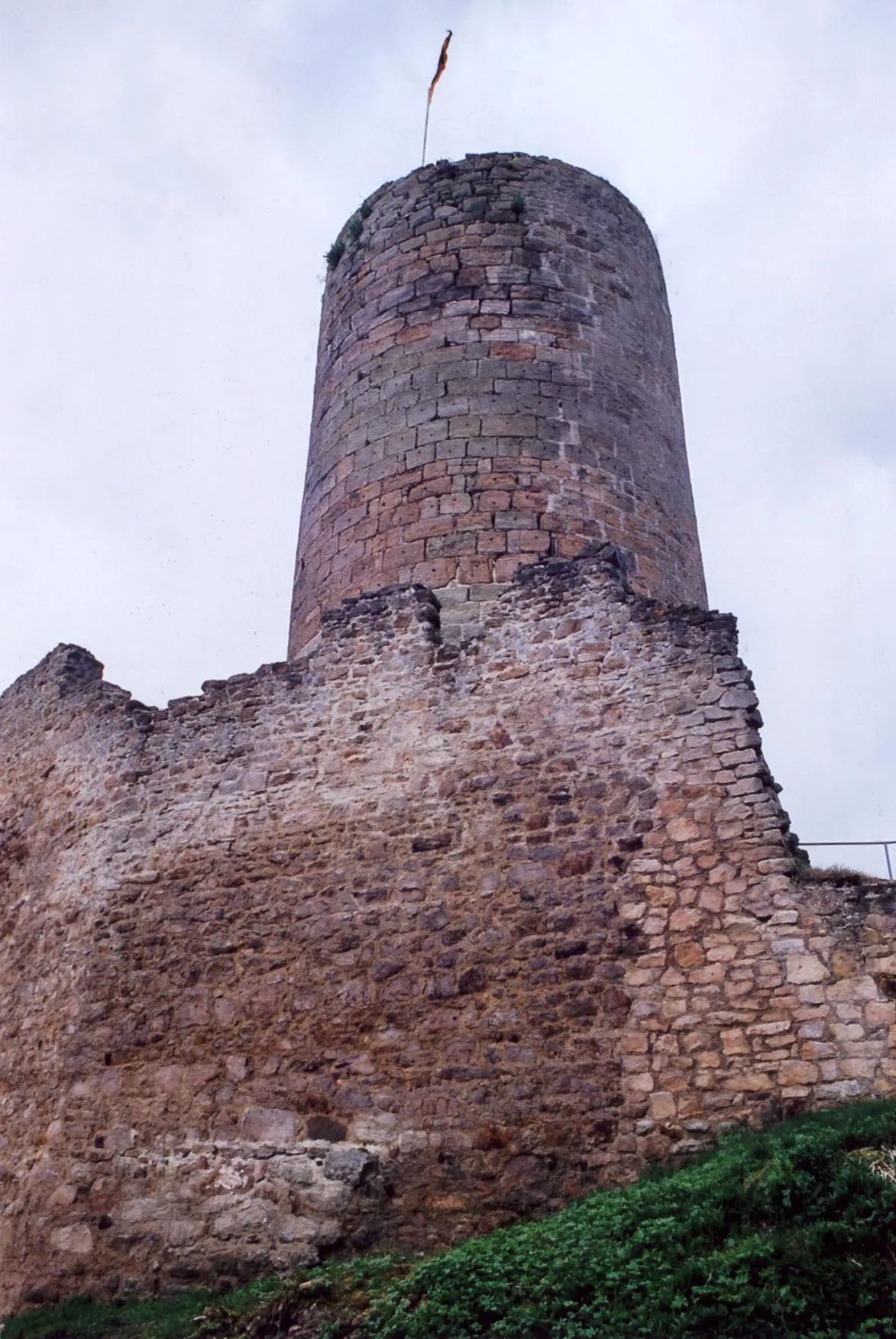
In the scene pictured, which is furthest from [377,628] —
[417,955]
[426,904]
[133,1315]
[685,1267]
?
[685,1267]

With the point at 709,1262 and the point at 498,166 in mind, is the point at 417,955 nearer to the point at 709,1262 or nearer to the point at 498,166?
the point at 709,1262

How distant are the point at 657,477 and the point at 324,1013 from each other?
6.11 meters

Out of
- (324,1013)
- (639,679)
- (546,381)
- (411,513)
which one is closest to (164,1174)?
(324,1013)

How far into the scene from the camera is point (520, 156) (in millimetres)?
12727

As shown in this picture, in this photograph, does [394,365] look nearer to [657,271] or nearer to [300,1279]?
[657,271]

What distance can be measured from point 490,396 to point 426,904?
513 cm

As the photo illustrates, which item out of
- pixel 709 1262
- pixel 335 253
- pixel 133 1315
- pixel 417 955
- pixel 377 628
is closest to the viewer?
pixel 709 1262

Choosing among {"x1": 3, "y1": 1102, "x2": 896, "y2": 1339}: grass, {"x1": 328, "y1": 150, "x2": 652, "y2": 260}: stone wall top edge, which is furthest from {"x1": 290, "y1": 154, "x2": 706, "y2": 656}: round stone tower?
{"x1": 3, "y1": 1102, "x2": 896, "y2": 1339}: grass

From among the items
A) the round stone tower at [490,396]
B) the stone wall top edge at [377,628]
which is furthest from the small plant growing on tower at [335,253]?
the stone wall top edge at [377,628]

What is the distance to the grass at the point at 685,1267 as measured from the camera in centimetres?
459

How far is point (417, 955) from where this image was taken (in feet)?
25.7

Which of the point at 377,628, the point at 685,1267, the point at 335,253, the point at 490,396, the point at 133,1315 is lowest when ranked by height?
the point at 133,1315

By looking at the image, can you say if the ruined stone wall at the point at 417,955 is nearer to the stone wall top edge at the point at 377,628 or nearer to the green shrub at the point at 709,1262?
the stone wall top edge at the point at 377,628

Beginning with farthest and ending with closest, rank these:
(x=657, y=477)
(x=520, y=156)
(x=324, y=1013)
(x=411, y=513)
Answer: (x=520, y=156) → (x=657, y=477) → (x=411, y=513) → (x=324, y=1013)
